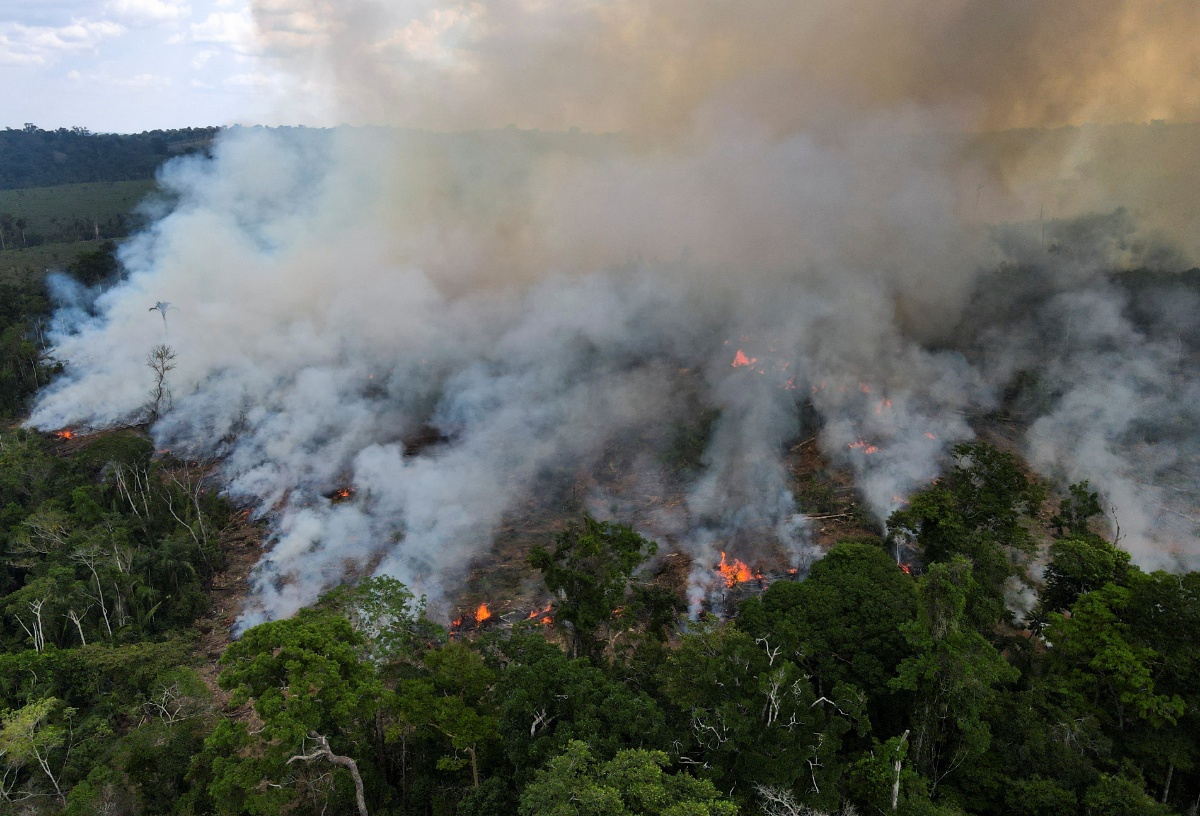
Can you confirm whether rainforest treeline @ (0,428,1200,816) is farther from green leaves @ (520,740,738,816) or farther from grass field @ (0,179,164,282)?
Result: grass field @ (0,179,164,282)

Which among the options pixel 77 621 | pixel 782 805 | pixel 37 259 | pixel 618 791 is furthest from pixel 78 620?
pixel 37 259

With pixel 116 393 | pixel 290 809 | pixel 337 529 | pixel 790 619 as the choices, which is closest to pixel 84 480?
pixel 116 393

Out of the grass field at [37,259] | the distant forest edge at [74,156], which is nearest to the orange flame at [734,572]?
the grass field at [37,259]

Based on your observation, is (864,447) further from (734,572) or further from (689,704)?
(689,704)

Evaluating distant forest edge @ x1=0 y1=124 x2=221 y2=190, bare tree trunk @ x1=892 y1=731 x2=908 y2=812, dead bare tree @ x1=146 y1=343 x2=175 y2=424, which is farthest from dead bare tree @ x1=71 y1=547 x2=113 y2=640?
distant forest edge @ x1=0 y1=124 x2=221 y2=190

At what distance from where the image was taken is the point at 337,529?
79.0 feet

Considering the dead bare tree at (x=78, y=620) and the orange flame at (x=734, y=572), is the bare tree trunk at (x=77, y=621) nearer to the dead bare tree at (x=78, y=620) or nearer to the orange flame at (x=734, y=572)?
the dead bare tree at (x=78, y=620)

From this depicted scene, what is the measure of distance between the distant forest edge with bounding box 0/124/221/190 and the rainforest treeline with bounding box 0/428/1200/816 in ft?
389

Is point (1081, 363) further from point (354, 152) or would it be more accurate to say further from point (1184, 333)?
point (354, 152)

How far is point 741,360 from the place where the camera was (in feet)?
110

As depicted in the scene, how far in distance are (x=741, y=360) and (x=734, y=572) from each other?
14.7m

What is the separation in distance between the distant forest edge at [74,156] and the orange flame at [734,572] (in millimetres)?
120356

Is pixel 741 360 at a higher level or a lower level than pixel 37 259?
lower

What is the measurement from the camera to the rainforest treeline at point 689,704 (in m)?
12.1
